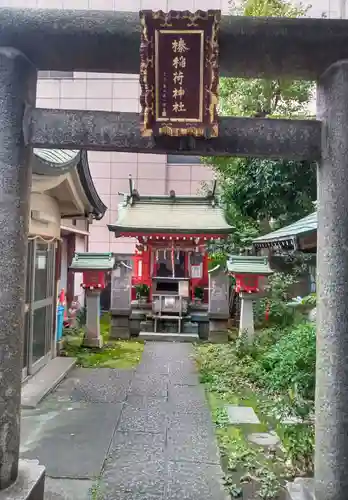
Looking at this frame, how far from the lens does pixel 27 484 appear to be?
3203mm

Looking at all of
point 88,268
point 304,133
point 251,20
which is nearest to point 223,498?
point 304,133

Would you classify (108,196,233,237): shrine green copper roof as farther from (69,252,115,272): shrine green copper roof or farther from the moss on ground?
the moss on ground

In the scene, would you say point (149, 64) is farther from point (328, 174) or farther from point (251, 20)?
point (328, 174)

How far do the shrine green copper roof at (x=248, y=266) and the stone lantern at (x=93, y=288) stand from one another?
3377 mm

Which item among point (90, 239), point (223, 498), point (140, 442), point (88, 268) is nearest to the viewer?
point (223, 498)

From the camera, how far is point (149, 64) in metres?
3.13

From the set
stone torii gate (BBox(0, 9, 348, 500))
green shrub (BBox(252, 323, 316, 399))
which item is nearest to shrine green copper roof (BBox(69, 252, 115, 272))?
green shrub (BBox(252, 323, 316, 399))

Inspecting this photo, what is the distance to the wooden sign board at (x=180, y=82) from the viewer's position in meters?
3.09

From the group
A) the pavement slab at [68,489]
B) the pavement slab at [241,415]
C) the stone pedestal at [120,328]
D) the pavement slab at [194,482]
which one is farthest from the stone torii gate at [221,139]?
the stone pedestal at [120,328]

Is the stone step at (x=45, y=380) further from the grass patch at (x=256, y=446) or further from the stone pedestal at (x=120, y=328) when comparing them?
the stone pedestal at (x=120, y=328)

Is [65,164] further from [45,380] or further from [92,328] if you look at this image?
[92,328]

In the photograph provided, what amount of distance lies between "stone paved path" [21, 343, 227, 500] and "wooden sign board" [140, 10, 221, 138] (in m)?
3.38

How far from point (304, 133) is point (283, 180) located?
1188 cm

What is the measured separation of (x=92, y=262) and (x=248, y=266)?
171 inches
